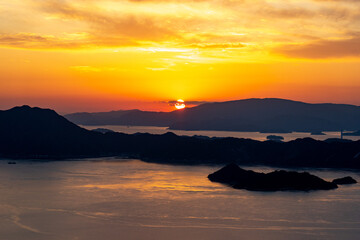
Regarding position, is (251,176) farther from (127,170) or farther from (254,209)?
(127,170)

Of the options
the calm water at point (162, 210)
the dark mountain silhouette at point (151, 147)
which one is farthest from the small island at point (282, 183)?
the dark mountain silhouette at point (151, 147)

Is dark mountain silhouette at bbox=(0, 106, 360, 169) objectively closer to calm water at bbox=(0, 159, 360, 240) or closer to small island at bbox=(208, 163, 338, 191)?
small island at bbox=(208, 163, 338, 191)

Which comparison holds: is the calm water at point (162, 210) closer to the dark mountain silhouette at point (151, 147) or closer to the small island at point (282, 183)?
the small island at point (282, 183)

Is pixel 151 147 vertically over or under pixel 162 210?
over

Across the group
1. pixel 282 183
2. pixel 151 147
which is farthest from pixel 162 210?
pixel 151 147

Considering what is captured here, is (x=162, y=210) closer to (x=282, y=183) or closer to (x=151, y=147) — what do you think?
(x=282, y=183)
